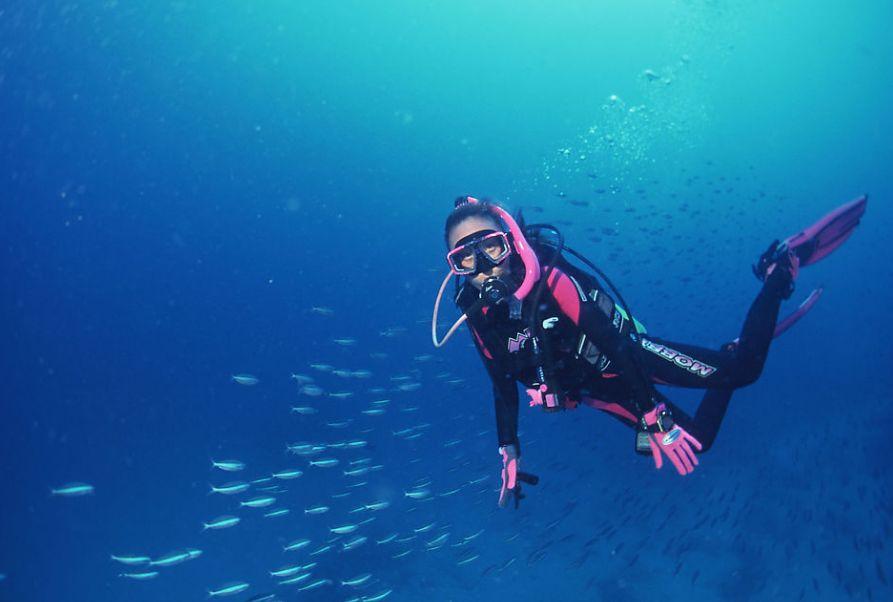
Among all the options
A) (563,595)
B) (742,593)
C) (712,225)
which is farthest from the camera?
(712,225)

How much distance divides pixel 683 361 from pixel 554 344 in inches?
64.9

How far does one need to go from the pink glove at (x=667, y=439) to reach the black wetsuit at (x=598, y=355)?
108 millimetres

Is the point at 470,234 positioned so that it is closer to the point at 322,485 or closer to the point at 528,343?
the point at 528,343

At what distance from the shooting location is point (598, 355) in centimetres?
398

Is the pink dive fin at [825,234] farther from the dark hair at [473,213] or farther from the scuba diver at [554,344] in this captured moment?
the dark hair at [473,213]

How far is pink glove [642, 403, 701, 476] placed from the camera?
3.47m

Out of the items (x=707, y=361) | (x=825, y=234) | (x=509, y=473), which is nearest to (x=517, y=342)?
(x=509, y=473)

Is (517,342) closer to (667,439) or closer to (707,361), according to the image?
(667,439)

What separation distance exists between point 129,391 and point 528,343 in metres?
42.6

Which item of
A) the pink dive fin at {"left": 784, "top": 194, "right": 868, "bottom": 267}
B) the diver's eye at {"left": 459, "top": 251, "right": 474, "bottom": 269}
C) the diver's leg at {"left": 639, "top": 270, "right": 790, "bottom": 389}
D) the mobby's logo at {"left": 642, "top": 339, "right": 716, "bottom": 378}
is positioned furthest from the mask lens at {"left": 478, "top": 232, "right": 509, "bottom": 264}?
the pink dive fin at {"left": 784, "top": 194, "right": 868, "bottom": 267}

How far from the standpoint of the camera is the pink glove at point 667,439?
3.47 m

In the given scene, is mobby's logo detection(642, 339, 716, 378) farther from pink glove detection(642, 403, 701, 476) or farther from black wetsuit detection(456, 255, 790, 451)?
pink glove detection(642, 403, 701, 476)

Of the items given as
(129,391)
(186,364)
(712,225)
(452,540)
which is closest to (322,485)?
(452,540)

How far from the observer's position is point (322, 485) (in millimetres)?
21188
